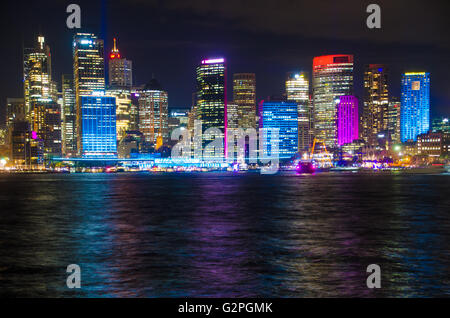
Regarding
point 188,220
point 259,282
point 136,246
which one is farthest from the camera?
point 188,220

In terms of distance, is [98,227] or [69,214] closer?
[98,227]

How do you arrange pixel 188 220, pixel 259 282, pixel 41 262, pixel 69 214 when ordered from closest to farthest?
pixel 259 282, pixel 41 262, pixel 188 220, pixel 69 214

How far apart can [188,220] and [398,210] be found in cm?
2794

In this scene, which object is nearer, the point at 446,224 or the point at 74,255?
the point at 74,255
